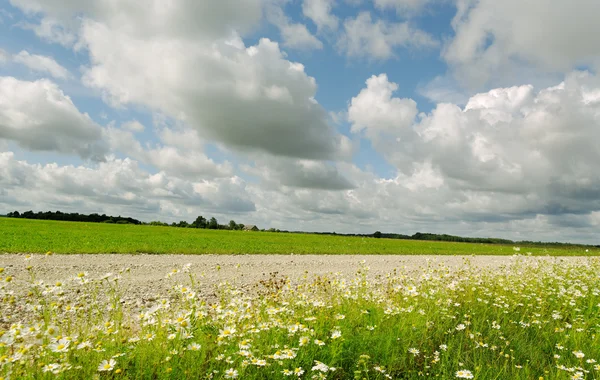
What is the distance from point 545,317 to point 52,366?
891 cm

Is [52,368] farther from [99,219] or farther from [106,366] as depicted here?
[99,219]

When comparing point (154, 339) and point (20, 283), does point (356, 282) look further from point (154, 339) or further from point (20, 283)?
point (20, 283)

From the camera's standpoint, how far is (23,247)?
63.1 ft

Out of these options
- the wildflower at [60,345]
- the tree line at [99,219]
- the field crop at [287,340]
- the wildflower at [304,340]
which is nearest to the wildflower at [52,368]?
the field crop at [287,340]

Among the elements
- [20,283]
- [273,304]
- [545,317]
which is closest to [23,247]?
[20,283]

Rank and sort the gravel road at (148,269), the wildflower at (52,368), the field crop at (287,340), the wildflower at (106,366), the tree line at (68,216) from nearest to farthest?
the wildflower at (52,368)
the wildflower at (106,366)
the field crop at (287,340)
the gravel road at (148,269)
the tree line at (68,216)

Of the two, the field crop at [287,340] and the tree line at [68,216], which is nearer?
the field crop at [287,340]

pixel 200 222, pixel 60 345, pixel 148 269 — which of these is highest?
pixel 200 222

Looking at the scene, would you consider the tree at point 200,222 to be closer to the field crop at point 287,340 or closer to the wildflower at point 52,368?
the field crop at point 287,340

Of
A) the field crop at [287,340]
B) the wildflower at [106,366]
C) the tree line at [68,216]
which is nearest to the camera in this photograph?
the wildflower at [106,366]

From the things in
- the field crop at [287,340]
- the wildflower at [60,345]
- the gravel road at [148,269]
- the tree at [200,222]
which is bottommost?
the gravel road at [148,269]

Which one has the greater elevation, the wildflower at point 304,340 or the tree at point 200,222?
the tree at point 200,222

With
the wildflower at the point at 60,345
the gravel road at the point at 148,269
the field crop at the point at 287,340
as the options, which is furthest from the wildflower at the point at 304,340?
the gravel road at the point at 148,269

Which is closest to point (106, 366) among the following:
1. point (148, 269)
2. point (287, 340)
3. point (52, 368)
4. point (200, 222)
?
point (52, 368)
